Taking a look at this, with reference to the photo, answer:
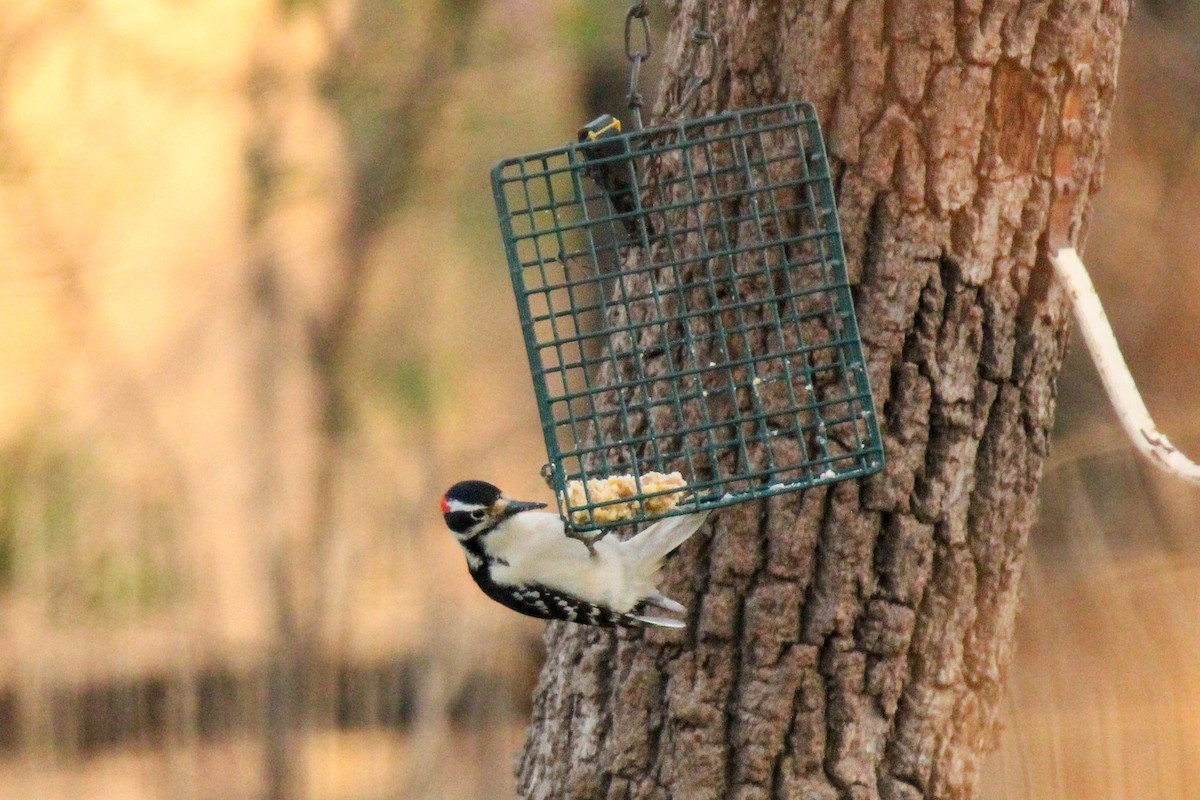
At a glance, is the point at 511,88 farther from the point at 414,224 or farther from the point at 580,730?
the point at 580,730

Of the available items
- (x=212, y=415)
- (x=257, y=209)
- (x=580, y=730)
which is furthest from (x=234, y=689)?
(x=580, y=730)

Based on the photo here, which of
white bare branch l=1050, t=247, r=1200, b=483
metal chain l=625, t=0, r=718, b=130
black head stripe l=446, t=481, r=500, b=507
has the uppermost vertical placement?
metal chain l=625, t=0, r=718, b=130

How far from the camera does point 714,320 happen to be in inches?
125

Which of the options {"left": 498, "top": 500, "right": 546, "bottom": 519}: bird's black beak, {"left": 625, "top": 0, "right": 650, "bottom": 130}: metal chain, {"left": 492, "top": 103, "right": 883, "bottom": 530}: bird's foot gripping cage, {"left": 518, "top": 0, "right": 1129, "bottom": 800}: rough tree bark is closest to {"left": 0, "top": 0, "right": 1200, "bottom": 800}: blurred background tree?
→ {"left": 518, "top": 0, "right": 1129, "bottom": 800}: rough tree bark

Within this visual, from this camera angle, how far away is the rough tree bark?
9.84ft

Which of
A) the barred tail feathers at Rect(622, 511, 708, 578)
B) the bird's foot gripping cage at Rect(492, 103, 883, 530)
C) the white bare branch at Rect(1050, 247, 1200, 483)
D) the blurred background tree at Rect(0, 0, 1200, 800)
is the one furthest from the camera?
the blurred background tree at Rect(0, 0, 1200, 800)

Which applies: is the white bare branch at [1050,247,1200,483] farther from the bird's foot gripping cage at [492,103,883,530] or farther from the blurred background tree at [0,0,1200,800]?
the blurred background tree at [0,0,1200,800]

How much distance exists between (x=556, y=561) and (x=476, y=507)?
0.95 ft

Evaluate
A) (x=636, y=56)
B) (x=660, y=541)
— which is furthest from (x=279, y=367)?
(x=636, y=56)

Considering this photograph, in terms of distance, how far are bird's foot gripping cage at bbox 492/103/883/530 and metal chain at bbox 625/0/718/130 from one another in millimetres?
80

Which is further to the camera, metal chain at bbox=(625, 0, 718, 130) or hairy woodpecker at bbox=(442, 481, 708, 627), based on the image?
hairy woodpecker at bbox=(442, 481, 708, 627)

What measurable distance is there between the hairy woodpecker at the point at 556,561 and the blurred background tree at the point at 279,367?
263cm

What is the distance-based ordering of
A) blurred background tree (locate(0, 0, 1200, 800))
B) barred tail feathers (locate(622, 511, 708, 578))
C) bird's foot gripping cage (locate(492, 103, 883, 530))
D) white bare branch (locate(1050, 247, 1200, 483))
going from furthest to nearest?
blurred background tree (locate(0, 0, 1200, 800)) → barred tail feathers (locate(622, 511, 708, 578)) → bird's foot gripping cage (locate(492, 103, 883, 530)) → white bare branch (locate(1050, 247, 1200, 483))

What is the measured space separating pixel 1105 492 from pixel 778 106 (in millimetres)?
3084
